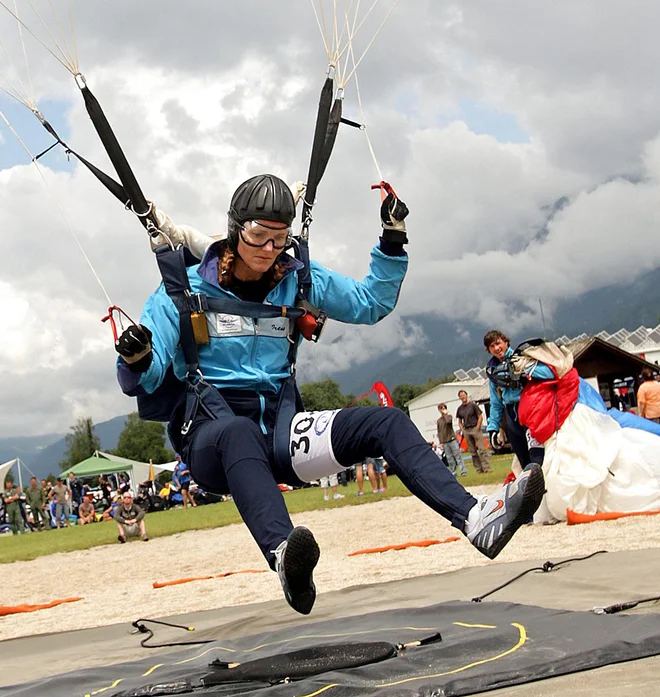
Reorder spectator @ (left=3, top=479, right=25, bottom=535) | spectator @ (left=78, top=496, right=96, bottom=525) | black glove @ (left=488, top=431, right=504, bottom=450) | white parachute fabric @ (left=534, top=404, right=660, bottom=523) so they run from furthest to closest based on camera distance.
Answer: spectator @ (left=78, top=496, right=96, bottom=525)
spectator @ (left=3, top=479, right=25, bottom=535)
black glove @ (left=488, top=431, right=504, bottom=450)
white parachute fabric @ (left=534, top=404, right=660, bottom=523)

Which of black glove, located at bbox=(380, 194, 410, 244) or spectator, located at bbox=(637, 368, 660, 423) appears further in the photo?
spectator, located at bbox=(637, 368, 660, 423)

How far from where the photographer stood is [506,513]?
217 centimetres

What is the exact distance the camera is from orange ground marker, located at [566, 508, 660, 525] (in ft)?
20.1

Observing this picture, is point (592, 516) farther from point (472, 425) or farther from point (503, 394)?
point (472, 425)

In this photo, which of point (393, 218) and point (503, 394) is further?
point (503, 394)

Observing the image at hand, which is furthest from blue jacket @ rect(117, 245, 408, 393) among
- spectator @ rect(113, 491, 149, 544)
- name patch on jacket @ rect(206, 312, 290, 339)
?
spectator @ rect(113, 491, 149, 544)

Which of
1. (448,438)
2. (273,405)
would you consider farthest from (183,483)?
(273,405)

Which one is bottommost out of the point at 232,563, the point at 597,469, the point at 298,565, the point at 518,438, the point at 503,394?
the point at 232,563

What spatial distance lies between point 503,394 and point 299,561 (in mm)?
4694

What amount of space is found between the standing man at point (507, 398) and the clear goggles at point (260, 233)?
12.4ft

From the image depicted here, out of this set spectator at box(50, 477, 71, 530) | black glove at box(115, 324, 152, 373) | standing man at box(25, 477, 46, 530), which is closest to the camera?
black glove at box(115, 324, 152, 373)

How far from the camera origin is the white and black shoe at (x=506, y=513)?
7.05 ft

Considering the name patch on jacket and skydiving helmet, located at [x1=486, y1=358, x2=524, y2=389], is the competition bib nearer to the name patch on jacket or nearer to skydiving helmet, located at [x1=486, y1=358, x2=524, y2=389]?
the name patch on jacket

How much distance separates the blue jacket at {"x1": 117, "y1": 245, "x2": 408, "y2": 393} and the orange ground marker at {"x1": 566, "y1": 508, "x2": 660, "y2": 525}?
3988 millimetres
